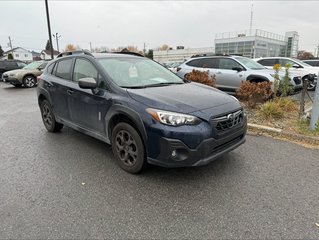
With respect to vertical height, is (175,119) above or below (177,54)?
above

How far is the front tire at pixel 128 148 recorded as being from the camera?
3185 millimetres

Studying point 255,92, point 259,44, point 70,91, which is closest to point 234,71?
point 255,92

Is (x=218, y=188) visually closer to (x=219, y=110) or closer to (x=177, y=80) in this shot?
(x=219, y=110)

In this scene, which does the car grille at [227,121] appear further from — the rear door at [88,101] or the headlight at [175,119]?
the rear door at [88,101]

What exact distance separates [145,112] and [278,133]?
3382 mm

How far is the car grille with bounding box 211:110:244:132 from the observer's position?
3014mm

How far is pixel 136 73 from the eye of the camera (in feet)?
13.0

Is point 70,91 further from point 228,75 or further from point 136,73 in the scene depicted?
point 228,75

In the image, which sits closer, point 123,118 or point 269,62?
point 123,118

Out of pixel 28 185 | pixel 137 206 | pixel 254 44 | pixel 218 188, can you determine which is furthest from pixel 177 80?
pixel 254 44

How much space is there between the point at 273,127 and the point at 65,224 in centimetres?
458

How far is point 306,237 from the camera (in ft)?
7.39

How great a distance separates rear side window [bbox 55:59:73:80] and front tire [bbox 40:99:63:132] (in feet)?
2.46

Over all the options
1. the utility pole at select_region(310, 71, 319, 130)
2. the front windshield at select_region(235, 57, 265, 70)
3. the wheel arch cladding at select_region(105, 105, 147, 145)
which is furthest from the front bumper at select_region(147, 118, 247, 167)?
the front windshield at select_region(235, 57, 265, 70)
